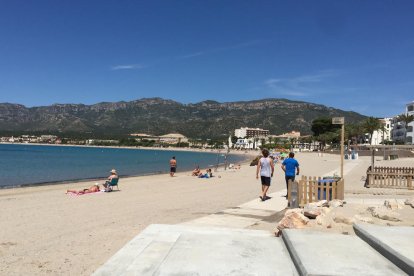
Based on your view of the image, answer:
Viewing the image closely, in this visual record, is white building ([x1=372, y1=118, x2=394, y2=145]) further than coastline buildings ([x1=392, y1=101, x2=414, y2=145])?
Yes

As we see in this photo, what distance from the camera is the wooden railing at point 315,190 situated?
10.7m

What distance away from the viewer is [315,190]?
10.8m

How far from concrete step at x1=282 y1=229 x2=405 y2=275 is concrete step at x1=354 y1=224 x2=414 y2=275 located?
7cm

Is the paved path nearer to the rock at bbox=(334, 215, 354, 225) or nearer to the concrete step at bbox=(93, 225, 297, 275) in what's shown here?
the concrete step at bbox=(93, 225, 297, 275)

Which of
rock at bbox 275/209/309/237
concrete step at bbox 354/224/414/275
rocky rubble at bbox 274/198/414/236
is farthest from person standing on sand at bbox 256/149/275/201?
concrete step at bbox 354/224/414/275

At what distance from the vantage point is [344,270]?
4359 millimetres

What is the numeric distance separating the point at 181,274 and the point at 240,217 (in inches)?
194

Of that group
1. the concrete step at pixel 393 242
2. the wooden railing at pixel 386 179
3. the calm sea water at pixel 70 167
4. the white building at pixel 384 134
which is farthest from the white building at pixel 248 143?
the concrete step at pixel 393 242

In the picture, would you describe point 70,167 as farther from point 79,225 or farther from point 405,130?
point 405,130

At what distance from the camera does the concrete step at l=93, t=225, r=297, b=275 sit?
4.58m

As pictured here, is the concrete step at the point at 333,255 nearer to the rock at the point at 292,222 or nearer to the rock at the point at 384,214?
the rock at the point at 292,222

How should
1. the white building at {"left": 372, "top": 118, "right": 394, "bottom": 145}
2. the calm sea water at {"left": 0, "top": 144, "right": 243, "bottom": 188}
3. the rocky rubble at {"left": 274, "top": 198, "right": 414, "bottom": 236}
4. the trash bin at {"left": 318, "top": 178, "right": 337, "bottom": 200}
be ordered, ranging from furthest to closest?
the white building at {"left": 372, "top": 118, "right": 394, "bottom": 145}, the calm sea water at {"left": 0, "top": 144, "right": 243, "bottom": 188}, the trash bin at {"left": 318, "top": 178, "right": 337, "bottom": 200}, the rocky rubble at {"left": 274, "top": 198, "right": 414, "bottom": 236}

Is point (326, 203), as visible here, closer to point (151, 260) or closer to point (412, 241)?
point (412, 241)

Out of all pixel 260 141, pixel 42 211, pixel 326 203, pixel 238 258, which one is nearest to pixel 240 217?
pixel 326 203
